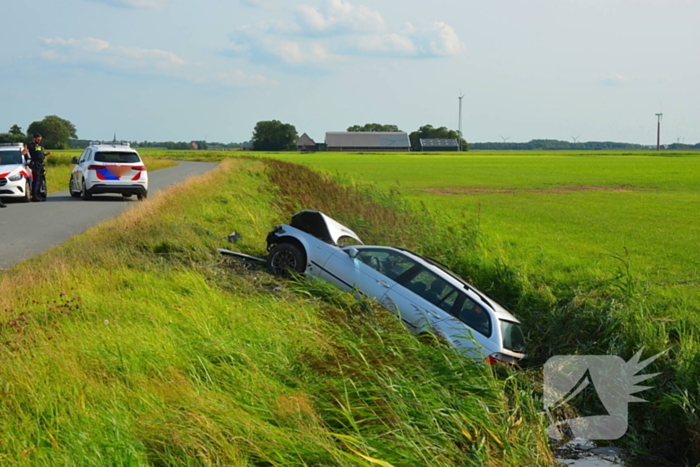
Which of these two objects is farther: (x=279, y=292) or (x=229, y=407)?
(x=279, y=292)

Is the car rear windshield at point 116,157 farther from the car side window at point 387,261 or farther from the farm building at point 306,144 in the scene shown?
the farm building at point 306,144

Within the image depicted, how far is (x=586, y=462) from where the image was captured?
6.84 m

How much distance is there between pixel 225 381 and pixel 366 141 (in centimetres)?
18506

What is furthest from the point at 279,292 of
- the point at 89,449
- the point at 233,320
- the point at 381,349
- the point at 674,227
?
the point at 674,227

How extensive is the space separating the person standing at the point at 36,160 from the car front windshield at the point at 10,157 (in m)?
0.45

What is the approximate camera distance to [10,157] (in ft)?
72.7

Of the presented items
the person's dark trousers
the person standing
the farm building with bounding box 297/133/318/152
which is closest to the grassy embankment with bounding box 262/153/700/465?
the person standing

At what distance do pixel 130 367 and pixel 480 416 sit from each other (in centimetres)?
318

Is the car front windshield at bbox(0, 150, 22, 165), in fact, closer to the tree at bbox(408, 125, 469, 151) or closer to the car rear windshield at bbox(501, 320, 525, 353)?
the car rear windshield at bbox(501, 320, 525, 353)

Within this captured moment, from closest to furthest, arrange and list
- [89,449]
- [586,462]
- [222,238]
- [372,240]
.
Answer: [89,449] → [586,462] → [222,238] → [372,240]

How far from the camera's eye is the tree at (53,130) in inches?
5438

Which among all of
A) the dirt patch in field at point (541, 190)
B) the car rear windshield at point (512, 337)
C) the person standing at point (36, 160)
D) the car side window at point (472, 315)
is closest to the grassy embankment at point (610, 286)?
the car rear windshield at point (512, 337)

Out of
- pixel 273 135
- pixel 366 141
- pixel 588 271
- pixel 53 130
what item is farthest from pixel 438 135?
pixel 588 271

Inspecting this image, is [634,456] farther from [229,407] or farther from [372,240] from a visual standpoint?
[372,240]
